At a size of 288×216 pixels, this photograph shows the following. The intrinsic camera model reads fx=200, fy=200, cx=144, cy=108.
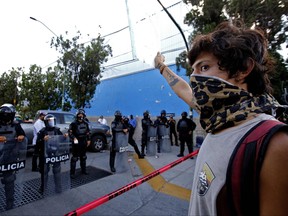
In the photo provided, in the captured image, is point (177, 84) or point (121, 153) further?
point (121, 153)

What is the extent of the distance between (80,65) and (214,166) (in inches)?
606

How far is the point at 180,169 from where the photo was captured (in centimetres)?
608

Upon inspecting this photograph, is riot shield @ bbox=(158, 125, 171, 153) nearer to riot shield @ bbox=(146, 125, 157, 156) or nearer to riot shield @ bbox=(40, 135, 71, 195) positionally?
riot shield @ bbox=(146, 125, 157, 156)

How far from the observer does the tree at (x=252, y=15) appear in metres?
7.35

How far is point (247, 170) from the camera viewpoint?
678 millimetres

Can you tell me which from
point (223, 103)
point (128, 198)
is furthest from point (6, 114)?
point (223, 103)

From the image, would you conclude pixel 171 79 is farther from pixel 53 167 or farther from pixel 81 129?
pixel 81 129

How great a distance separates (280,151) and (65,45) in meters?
16.4

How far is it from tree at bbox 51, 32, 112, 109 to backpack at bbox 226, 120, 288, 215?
15.1 m

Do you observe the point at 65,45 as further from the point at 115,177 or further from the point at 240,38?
the point at 240,38

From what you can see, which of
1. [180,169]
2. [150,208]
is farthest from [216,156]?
[180,169]

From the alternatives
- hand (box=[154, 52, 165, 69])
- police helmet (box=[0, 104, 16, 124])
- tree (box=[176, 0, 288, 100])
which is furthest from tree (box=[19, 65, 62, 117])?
hand (box=[154, 52, 165, 69])

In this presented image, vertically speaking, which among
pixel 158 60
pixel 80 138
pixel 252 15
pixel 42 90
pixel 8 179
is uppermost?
pixel 42 90

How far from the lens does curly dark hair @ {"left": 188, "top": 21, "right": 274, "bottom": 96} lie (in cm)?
98
